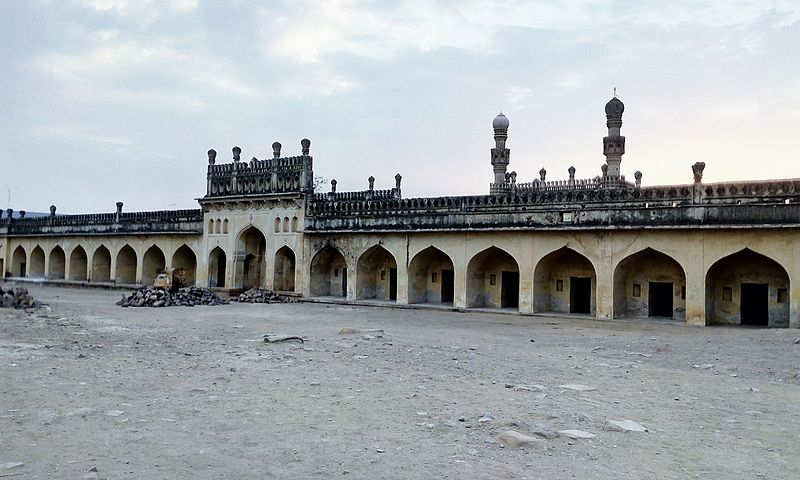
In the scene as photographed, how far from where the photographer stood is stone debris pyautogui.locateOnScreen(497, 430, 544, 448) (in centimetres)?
533

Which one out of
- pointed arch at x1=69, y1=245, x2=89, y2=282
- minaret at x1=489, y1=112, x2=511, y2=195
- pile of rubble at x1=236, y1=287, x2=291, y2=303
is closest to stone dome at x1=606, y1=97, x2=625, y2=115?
minaret at x1=489, y1=112, x2=511, y2=195

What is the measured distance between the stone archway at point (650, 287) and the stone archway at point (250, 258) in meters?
14.3

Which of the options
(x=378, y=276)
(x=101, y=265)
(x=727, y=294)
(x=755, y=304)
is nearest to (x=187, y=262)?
(x=101, y=265)

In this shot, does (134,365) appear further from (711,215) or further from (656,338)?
(711,215)

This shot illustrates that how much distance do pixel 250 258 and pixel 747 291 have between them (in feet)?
60.8

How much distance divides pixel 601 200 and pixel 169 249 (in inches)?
753

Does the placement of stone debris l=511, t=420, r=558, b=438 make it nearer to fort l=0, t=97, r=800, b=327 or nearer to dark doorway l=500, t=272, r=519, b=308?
fort l=0, t=97, r=800, b=327

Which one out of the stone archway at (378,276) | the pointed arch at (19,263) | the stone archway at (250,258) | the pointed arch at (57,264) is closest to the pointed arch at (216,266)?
the stone archway at (250,258)

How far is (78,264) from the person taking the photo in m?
33.9

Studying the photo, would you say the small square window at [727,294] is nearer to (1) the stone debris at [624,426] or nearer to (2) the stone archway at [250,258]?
(1) the stone debris at [624,426]

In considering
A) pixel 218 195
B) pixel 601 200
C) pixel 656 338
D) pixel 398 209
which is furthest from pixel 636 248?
pixel 218 195

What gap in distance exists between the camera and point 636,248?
56.7 feet

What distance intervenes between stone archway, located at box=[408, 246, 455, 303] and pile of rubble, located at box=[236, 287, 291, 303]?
16.6 feet

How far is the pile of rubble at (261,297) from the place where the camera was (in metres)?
23.5
